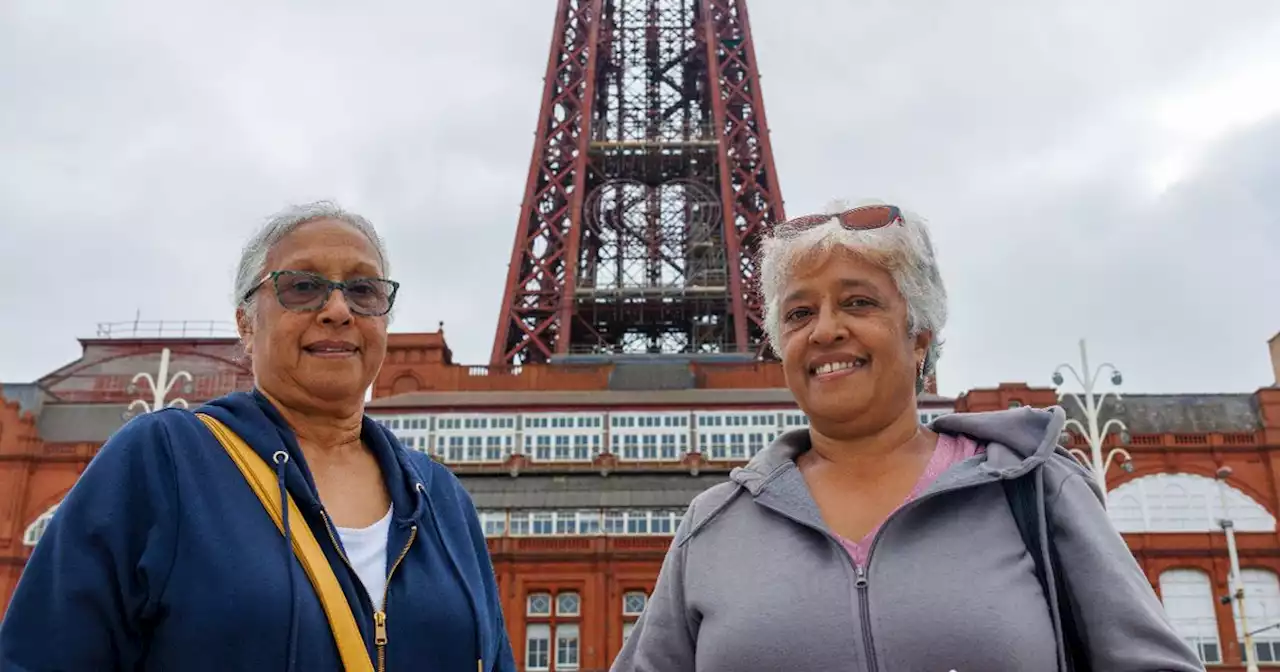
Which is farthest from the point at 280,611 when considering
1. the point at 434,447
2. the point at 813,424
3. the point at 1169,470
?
the point at 1169,470

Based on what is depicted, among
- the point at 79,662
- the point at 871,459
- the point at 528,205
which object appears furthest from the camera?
the point at 528,205

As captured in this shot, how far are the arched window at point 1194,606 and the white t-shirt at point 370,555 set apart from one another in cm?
3136

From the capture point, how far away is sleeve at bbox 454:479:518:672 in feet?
11.4

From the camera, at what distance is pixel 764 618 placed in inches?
112

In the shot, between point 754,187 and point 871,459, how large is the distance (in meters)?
41.7

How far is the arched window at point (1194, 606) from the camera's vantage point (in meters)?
30.2

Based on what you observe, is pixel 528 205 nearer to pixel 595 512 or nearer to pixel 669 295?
pixel 669 295

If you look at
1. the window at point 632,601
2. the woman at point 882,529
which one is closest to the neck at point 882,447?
the woman at point 882,529

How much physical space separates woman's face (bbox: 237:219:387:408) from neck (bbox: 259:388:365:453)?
2 cm

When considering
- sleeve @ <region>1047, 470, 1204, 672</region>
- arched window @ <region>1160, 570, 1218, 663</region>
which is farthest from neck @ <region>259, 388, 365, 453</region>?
arched window @ <region>1160, 570, 1218, 663</region>

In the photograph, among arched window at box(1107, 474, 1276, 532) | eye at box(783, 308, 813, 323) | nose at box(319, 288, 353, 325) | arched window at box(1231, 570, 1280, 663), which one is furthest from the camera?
arched window at box(1107, 474, 1276, 532)

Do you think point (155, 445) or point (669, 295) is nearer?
point (155, 445)

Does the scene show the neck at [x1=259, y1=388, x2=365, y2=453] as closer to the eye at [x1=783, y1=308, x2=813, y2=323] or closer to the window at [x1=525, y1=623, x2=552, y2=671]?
the eye at [x1=783, y1=308, x2=813, y2=323]

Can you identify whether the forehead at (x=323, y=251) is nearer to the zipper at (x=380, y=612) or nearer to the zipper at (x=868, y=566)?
the zipper at (x=380, y=612)
